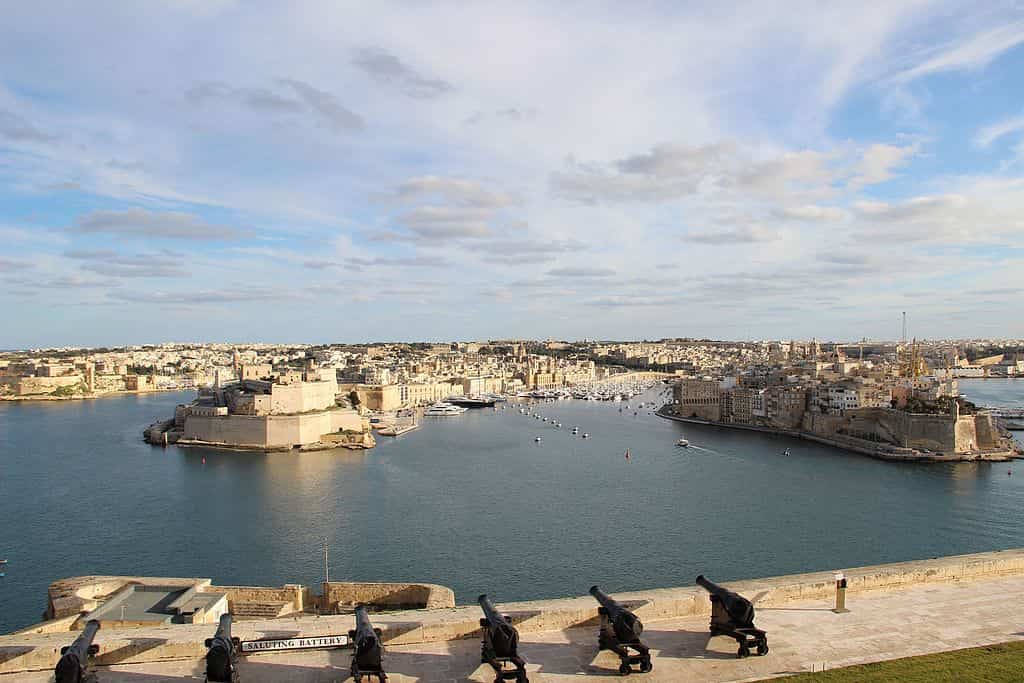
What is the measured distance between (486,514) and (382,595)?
918 cm

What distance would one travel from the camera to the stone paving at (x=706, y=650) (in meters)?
3.54

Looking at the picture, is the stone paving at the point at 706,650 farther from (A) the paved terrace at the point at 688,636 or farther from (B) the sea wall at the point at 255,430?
(B) the sea wall at the point at 255,430

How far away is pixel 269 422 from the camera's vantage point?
92.5 feet

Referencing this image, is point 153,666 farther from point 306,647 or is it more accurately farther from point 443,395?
point 443,395

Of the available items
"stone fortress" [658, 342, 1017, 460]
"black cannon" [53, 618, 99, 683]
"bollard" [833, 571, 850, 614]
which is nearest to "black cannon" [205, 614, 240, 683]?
"black cannon" [53, 618, 99, 683]

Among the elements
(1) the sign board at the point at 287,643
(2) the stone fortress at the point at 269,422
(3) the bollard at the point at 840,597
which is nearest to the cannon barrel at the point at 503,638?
A: (1) the sign board at the point at 287,643

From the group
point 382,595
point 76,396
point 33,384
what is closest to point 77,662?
point 382,595

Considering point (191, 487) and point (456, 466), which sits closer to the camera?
point (191, 487)

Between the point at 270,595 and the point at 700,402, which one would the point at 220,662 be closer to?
the point at 270,595

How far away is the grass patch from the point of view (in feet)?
11.1

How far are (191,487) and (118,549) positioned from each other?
6.73m

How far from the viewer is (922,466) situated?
928 inches

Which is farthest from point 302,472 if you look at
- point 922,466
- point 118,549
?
point 922,466

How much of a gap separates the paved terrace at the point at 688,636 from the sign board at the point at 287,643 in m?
0.06
